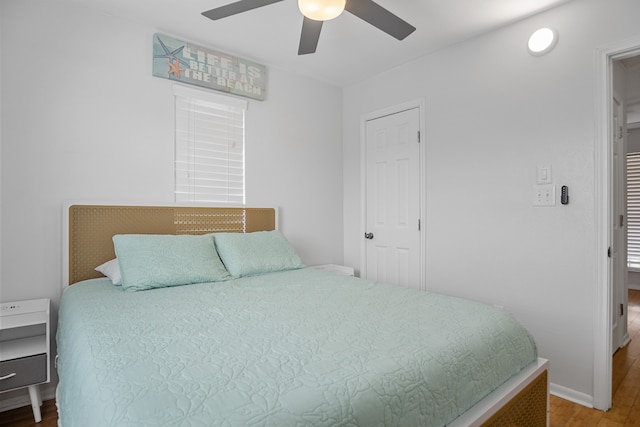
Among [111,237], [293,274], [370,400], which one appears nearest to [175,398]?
[370,400]

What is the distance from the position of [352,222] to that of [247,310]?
218 centimetres

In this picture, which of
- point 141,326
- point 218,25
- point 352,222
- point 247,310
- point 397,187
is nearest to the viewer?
point 141,326

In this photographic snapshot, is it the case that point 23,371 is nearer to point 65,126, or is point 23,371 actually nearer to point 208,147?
point 65,126

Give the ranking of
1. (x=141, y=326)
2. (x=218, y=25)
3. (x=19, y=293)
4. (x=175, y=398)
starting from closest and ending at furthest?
(x=175, y=398), (x=141, y=326), (x=19, y=293), (x=218, y=25)

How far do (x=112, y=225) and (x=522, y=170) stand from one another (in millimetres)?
2819

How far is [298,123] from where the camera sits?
10.9 feet

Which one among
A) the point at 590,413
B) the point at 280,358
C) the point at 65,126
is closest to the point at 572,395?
the point at 590,413

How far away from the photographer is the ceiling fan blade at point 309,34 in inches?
75.7

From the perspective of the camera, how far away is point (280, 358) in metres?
Result: 1.05

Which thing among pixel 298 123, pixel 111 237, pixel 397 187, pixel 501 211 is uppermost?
pixel 298 123

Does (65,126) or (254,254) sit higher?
(65,126)

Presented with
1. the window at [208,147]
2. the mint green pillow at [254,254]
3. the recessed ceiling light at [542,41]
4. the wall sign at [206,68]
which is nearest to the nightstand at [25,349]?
the mint green pillow at [254,254]

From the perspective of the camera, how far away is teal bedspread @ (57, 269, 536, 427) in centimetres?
82

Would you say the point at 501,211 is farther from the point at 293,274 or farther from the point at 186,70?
the point at 186,70
